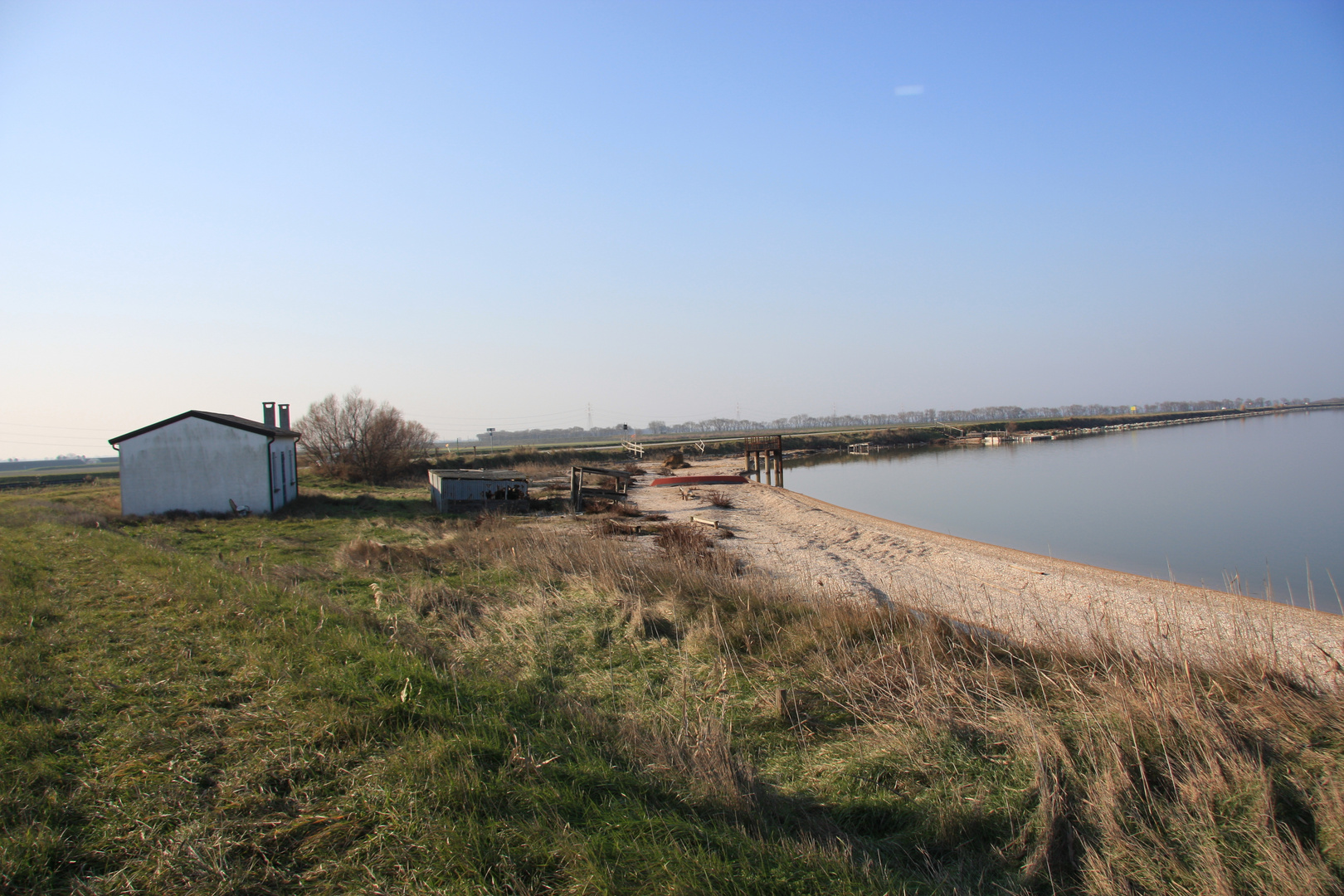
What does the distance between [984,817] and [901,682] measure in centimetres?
187

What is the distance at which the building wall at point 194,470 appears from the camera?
76.4ft

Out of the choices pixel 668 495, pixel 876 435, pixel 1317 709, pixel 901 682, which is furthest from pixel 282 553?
pixel 876 435

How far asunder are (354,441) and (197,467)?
16.5m

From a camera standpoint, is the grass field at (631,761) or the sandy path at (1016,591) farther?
the sandy path at (1016,591)

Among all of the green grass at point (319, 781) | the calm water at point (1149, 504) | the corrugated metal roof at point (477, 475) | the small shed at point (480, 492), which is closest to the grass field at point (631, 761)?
the green grass at point (319, 781)

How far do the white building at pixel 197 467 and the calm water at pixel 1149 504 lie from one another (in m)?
24.7

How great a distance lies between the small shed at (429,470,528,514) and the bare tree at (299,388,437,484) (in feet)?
52.4

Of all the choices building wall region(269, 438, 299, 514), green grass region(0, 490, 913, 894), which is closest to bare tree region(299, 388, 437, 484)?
building wall region(269, 438, 299, 514)

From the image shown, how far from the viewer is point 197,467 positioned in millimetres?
23609

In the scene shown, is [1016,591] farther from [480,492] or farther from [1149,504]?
[1149,504]

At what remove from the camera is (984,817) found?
4152 mm

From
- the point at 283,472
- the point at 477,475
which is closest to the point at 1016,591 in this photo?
the point at 477,475

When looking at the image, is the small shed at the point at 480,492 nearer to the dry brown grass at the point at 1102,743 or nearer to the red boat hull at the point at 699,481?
the red boat hull at the point at 699,481

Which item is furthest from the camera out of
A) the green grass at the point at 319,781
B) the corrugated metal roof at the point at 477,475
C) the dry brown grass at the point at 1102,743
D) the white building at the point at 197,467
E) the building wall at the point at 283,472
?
the corrugated metal roof at the point at 477,475
